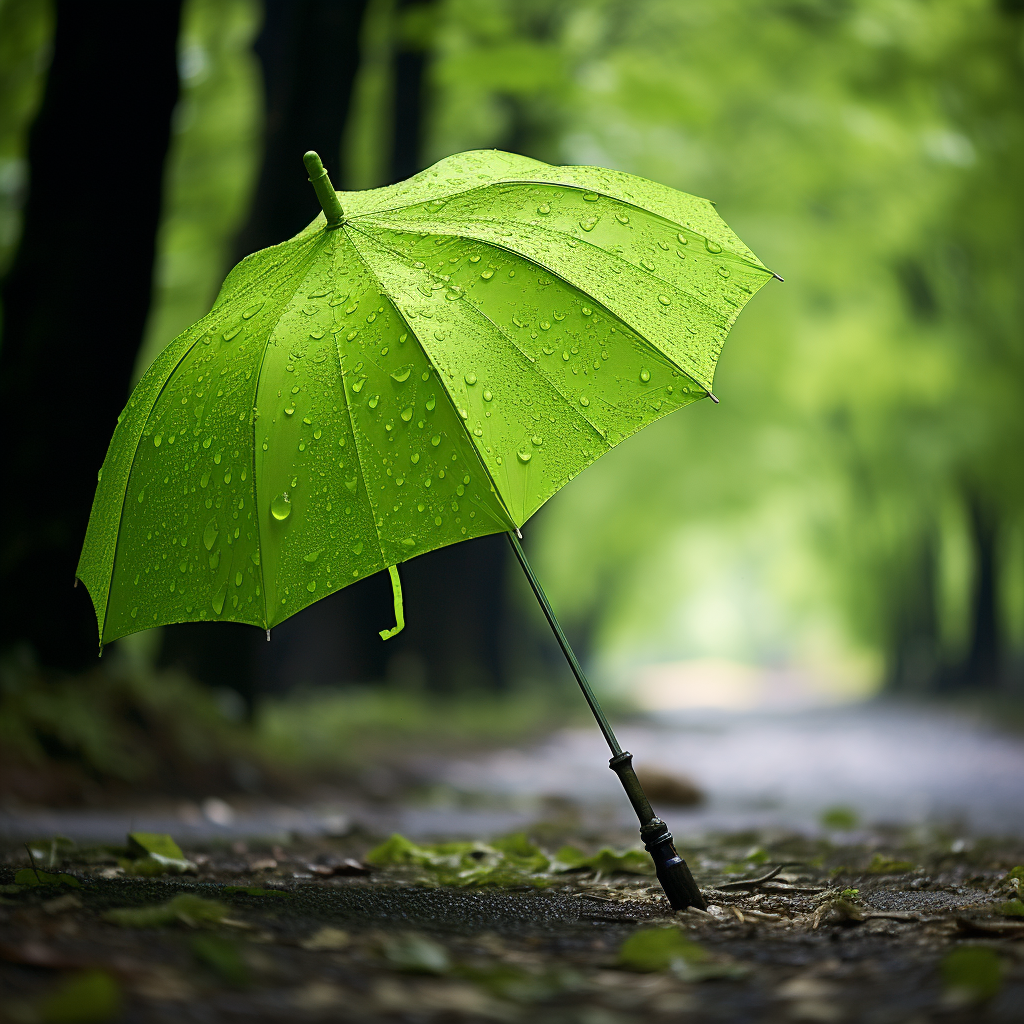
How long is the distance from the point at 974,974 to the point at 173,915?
5.66 ft

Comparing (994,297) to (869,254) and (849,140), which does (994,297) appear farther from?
(849,140)

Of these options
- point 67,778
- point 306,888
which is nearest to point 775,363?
point 67,778

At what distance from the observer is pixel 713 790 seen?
834cm

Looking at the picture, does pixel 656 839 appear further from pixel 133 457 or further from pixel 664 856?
pixel 133 457

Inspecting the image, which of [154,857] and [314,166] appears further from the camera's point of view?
[154,857]

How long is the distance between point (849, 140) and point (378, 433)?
38.5ft

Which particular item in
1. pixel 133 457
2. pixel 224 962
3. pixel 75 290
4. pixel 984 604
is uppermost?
pixel 75 290

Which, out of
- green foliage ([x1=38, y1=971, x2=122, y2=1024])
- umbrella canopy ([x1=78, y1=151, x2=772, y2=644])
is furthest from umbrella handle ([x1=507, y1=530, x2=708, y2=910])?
green foliage ([x1=38, y1=971, x2=122, y2=1024])

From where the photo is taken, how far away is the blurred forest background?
6.43m

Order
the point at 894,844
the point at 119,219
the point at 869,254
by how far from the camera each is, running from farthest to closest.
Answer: the point at 869,254
the point at 119,219
the point at 894,844

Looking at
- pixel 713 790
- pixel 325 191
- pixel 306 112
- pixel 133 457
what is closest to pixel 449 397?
pixel 325 191

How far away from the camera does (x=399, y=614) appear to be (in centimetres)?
269

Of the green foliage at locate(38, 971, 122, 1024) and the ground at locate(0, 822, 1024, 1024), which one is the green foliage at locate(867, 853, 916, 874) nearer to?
the ground at locate(0, 822, 1024, 1024)

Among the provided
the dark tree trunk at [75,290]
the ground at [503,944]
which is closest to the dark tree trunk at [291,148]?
the dark tree trunk at [75,290]
